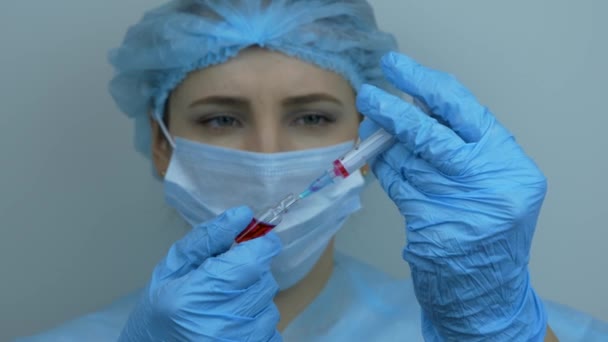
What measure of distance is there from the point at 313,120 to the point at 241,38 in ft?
0.73

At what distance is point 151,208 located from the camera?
2.02 metres

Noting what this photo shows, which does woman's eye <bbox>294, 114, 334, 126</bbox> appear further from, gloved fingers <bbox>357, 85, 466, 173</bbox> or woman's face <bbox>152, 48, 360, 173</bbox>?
gloved fingers <bbox>357, 85, 466, 173</bbox>

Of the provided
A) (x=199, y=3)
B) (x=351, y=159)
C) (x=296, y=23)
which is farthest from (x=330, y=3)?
(x=351, y=159)

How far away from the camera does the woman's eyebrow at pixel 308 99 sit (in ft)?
4.65

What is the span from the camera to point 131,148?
6.51 feet

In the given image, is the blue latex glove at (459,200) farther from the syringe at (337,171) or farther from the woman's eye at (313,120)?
the woman's eye at (313,120)

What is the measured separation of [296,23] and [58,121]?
0.83 m

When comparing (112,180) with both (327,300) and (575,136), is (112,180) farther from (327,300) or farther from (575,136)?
(575,136)

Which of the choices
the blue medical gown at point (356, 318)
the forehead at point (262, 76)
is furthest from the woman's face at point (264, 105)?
the blue medical gown at point (356, 318)

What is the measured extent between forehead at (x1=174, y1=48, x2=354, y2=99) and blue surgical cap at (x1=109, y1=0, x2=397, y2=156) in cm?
1

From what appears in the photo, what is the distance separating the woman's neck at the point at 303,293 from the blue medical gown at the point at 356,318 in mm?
14

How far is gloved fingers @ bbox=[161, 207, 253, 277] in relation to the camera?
3.88 feet

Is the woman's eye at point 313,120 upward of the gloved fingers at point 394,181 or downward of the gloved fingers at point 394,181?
upward

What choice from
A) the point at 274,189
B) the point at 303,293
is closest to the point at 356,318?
the point at 303,293
